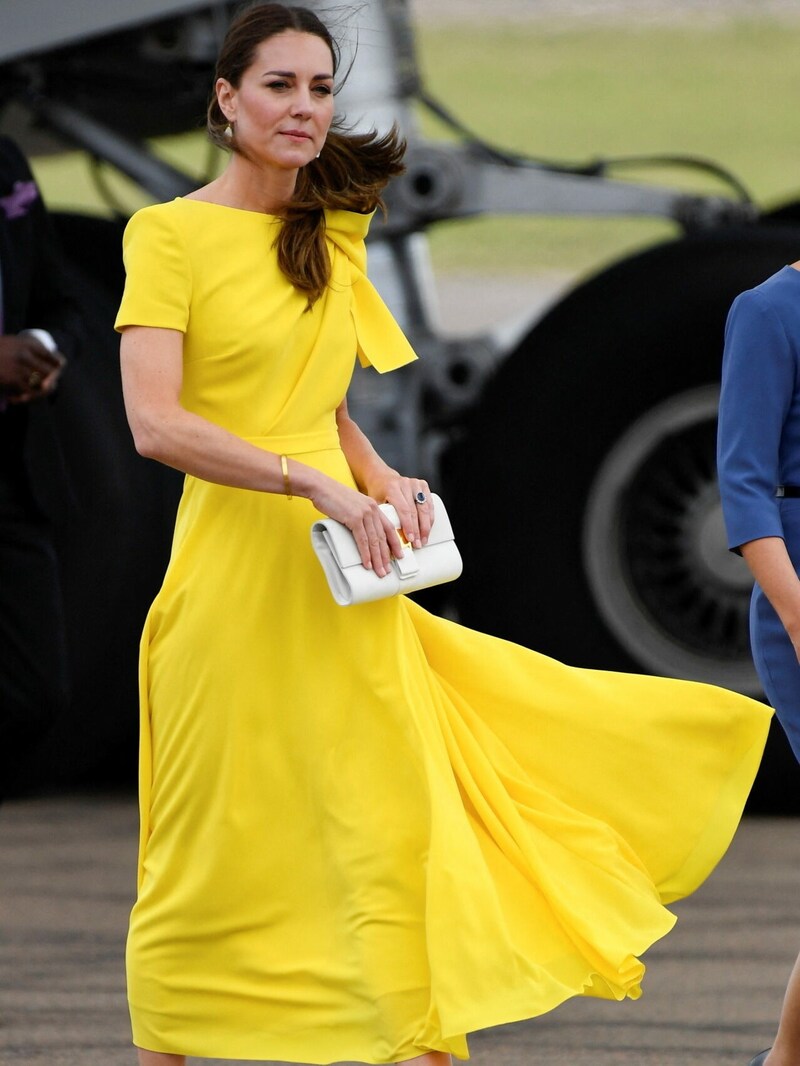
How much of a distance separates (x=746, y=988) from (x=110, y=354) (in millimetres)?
2604

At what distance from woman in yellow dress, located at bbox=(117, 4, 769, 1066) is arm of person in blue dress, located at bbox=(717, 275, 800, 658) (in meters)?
0.45

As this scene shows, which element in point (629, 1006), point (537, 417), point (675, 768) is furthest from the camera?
point (537, 417)

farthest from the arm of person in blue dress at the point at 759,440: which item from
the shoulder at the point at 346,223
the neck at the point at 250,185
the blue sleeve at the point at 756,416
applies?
the neck at the point at 250,185

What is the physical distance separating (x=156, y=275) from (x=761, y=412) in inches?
34.5

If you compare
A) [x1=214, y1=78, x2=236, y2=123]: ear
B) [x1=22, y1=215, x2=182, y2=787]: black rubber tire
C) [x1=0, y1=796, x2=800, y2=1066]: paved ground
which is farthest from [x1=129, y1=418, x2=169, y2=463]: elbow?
[x1=22, y1=215, x2=182, y2=787]: black rubber tire

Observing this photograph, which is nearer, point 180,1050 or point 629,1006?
point 180,1050

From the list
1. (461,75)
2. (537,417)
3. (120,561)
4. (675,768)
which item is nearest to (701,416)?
(537,417)

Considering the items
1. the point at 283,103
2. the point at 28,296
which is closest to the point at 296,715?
the point at 283,103

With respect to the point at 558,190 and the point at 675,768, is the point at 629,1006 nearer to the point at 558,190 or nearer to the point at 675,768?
the point at 675,768

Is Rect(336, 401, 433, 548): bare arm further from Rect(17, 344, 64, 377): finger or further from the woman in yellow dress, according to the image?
Rect(17, 344, 64, 377): finger

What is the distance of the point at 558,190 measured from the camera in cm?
595

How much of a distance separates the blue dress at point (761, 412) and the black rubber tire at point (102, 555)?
2.79 meters

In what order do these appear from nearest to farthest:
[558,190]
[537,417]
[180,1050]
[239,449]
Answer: [239,449], [180,1050], [537,417], [558,190]

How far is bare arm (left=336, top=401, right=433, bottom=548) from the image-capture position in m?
2.97
